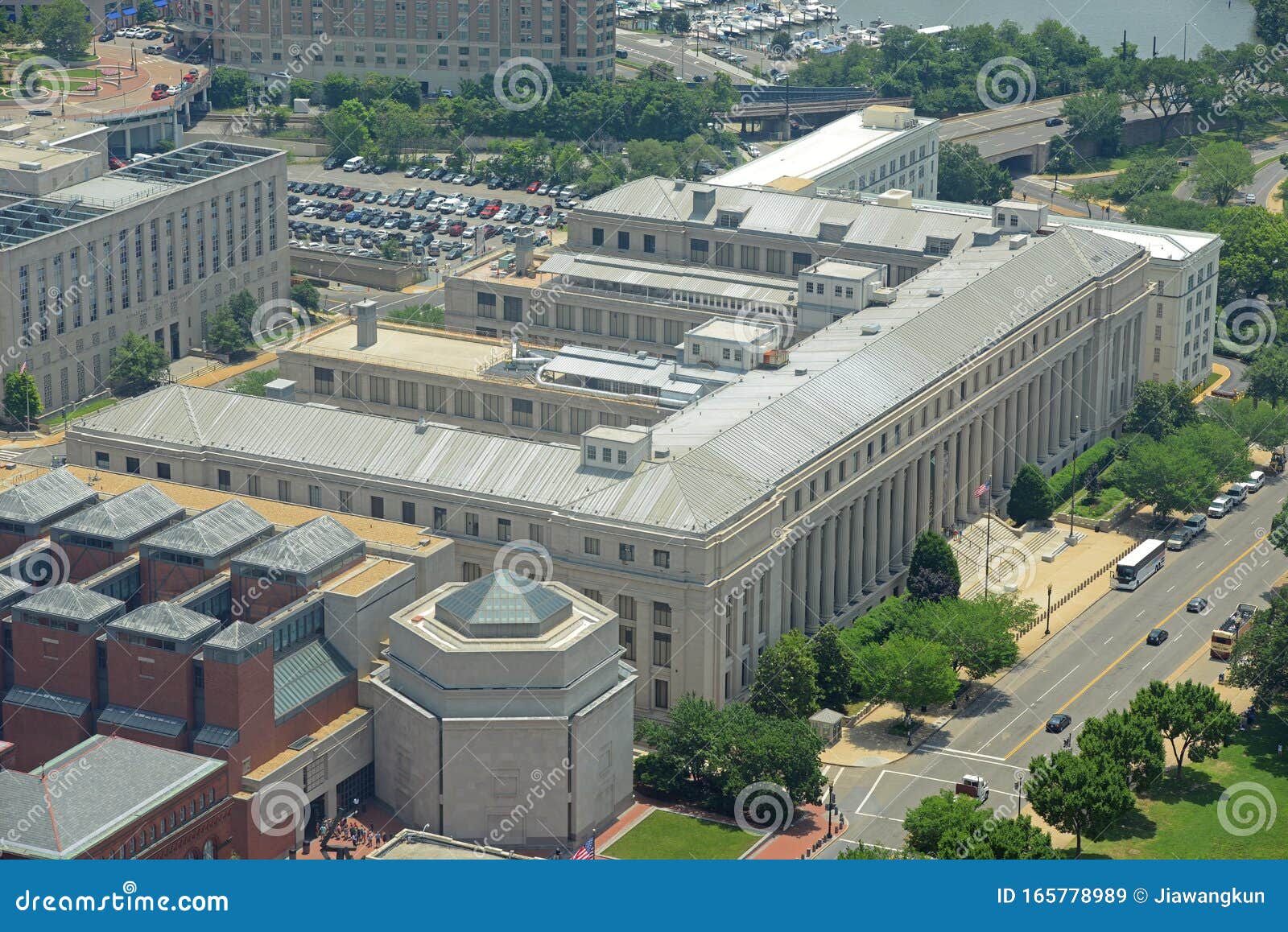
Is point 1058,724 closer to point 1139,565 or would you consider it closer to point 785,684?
point 785,684

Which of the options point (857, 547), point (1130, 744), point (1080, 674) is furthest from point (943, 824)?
point (857, 547)

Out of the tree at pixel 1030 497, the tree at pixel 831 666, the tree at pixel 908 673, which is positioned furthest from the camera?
the tree at pixel 1030 497

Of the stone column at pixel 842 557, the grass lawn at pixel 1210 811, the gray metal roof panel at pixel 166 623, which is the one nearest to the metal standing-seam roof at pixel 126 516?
the gray metal roof panel at pixel 166 623

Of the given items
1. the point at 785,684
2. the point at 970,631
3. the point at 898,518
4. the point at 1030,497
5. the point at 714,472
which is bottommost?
the point at 785,684

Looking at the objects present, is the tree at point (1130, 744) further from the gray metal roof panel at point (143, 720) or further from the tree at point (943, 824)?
the gray metal roof panel at point (143, 720)

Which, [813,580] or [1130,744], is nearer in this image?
[1130,744]
